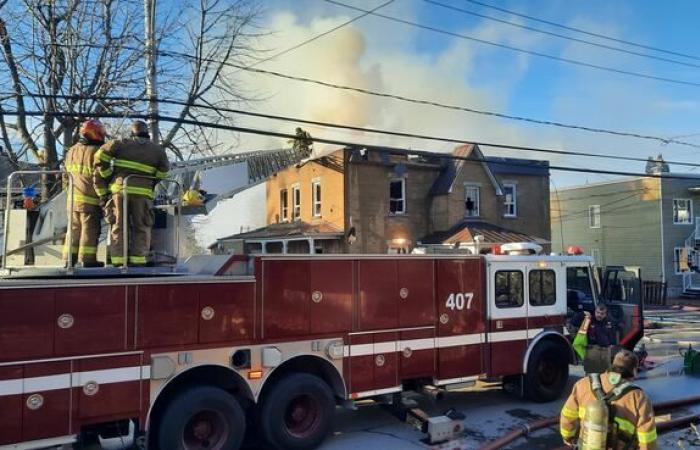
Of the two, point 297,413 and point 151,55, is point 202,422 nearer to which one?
point 297,413

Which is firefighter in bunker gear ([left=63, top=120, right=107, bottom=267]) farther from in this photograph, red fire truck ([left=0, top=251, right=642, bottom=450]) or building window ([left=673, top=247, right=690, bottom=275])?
building window ([left=673, top=247, right=690, bottom=275])

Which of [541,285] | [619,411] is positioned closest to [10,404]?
[619,411]

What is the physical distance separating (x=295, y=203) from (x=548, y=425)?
21.6 meters

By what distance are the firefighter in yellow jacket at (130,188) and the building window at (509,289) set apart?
16.4 feet

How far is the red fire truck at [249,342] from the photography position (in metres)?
5.22

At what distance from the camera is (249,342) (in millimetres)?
6336

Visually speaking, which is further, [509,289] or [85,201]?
[509,289]

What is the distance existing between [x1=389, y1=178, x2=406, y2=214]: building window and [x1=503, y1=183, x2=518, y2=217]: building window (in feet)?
18.1

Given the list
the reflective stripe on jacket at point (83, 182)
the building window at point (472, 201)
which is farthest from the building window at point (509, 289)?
the building window at point (472, 201)

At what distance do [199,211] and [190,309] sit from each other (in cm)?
184

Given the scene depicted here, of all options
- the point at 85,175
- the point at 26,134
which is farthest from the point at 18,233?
the point at 26,134

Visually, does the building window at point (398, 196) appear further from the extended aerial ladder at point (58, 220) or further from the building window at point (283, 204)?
the extended aerial ladder at point (58, 220)

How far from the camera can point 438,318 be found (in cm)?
785

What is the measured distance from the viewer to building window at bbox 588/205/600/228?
3750 centimetres
